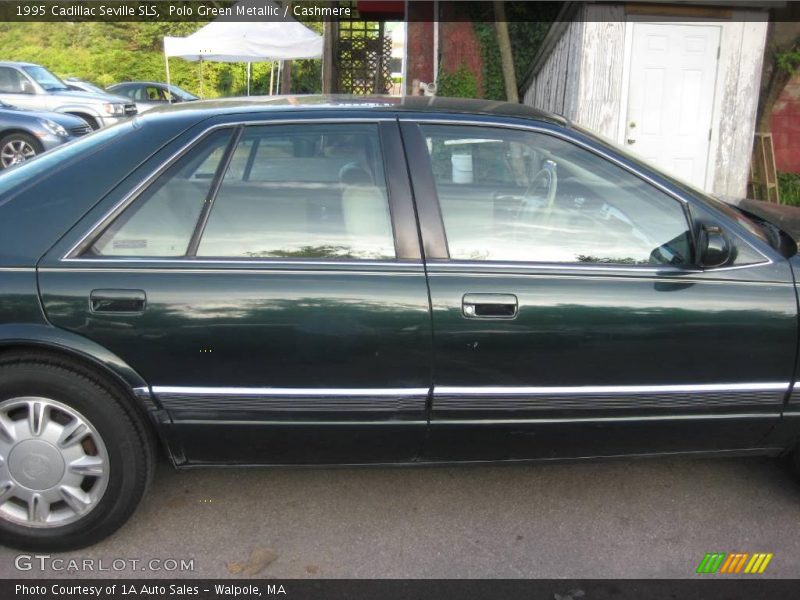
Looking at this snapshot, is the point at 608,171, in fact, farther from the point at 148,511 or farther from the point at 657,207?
the point at 148,511

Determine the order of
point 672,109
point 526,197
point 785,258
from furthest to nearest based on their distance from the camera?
point 672,109, point 526,197, point 785,258

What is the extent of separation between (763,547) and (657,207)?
134 cm

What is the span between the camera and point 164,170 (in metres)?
2.50

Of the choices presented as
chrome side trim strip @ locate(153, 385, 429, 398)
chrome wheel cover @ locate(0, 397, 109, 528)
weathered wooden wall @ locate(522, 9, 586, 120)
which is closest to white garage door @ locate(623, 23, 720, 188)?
weathered wooden wall @ locate(522, 9, 586, 120)

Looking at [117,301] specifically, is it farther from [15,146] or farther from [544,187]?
[15,146]

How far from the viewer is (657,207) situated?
2652mm

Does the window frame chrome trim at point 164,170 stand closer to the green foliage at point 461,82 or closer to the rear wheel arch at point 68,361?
the rear wheel arch at point 68,361

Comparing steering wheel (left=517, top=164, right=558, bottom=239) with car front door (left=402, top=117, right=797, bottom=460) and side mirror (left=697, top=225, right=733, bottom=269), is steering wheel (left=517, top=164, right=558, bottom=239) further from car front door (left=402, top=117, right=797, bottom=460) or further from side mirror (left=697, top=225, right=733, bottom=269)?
side mirror (left=697, top=225, right=733, bottom=269)

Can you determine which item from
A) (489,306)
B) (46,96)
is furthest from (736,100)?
(46,96)

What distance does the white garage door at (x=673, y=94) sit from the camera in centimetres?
723

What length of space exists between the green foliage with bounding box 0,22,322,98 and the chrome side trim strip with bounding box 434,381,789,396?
2431 cm

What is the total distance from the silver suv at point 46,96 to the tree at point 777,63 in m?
10.7
